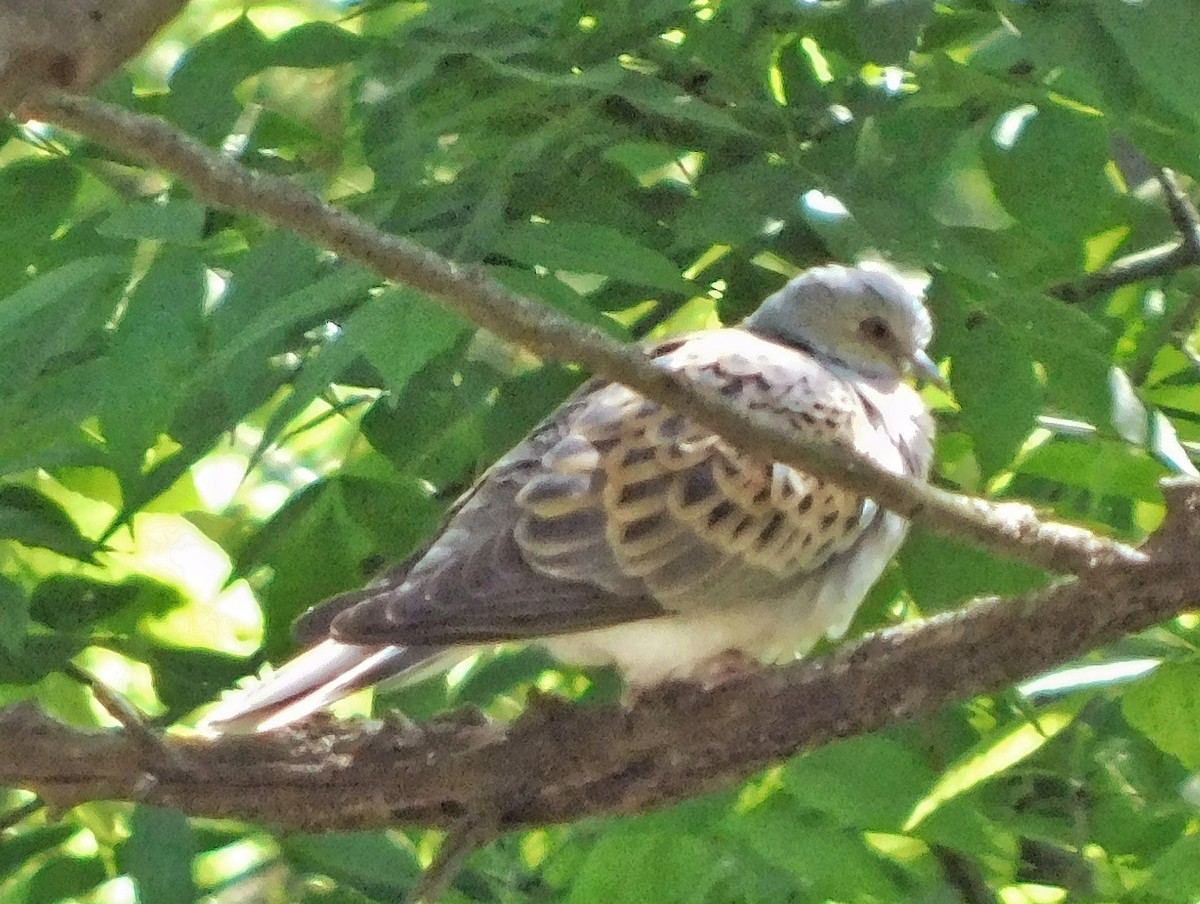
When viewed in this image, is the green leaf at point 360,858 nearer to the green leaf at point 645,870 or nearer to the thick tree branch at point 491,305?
the green leaf at point 645,870

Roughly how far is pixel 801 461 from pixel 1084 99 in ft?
1.69

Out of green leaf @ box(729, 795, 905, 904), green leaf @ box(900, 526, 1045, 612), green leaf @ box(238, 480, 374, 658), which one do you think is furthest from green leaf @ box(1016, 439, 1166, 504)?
green leaf @ box(238, 480, 374, 658)

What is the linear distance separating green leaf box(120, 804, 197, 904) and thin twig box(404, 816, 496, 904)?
22 cm

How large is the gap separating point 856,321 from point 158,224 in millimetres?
1234

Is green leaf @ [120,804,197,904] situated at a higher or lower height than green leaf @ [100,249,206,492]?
lower

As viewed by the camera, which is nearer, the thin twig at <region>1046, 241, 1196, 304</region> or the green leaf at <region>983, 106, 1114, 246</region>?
the green leaf at <region>983, 106, 1114, 246</region>

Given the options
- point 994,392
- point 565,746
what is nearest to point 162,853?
point 565,746

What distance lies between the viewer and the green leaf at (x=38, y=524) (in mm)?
1624

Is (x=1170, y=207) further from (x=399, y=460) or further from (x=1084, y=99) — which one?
(x=399, y=460)

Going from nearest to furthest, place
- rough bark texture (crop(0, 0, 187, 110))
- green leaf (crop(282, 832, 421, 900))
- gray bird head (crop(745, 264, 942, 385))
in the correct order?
A: 1. rough bark texture (crop(0, 0, 187, 110))
2. green leaf (crop(282, 832, 421, 900))
3. gray bird head (crop(745, 264, 942, 385))

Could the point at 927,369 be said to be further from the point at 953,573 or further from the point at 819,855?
the point at 819,855

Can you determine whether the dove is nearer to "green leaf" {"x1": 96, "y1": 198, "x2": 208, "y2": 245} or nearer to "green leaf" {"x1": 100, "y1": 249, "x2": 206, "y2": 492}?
"green leaf" {"x1": 100, "y1": 249, "x2": 206, "y2": 492}

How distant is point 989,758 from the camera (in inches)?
51.9

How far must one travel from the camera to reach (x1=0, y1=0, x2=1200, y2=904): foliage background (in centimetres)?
134
